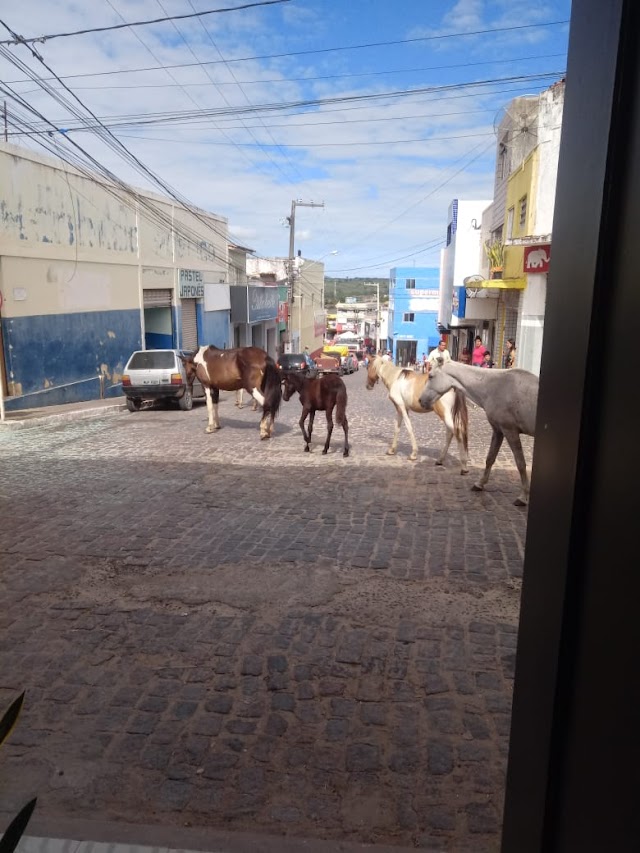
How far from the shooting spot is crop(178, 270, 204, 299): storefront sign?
27656 millimetres

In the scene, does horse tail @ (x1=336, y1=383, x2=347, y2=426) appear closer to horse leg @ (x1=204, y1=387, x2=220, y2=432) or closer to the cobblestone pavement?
the cobblestone pavement

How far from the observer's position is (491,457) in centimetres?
838

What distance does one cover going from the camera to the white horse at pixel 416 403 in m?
9.38

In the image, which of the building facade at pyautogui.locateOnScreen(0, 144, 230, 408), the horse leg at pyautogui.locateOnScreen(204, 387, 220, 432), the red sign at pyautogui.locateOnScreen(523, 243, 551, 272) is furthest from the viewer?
the building facade at pyautogui.locateOnScreen(0, 144, 230, 408)

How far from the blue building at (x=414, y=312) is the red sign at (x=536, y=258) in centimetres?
4109

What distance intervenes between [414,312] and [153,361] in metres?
43.9

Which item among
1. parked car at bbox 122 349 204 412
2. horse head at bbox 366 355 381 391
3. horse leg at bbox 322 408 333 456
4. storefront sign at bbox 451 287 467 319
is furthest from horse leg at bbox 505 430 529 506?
storefront sign at bbox 451 287 467 319

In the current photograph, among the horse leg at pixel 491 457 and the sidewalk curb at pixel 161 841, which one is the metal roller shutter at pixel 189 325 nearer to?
the horse leg at pixel 491 457

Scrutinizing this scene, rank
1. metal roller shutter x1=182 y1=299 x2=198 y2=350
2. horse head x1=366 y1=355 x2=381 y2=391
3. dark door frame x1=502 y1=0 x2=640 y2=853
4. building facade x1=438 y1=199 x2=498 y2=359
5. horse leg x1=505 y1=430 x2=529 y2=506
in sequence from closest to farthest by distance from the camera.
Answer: dark door frame x1=502 y1=0 x2=640 y2=853
horse leg x1=505 y1=430 x2=529 y2=506
horse head x1=366 y1=355 x2=381 y2=391
building facade x1=438 y1=199 x2=498 y2=359
metal roller shutter x1=182 y1=299 x2=198 y2=350

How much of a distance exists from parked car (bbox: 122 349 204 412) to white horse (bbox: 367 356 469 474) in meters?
7.02

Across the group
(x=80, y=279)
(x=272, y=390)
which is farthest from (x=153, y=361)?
(x=272, y=390)

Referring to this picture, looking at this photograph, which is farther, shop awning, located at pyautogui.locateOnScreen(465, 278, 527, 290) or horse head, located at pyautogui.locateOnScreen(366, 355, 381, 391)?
shop awning, located at pyautogui.locateOnScreen(465, 278, 527, 290)

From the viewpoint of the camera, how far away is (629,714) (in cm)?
110

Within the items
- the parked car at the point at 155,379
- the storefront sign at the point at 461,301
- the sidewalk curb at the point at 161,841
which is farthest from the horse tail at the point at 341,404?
the storefront sign at the point at 461,301
